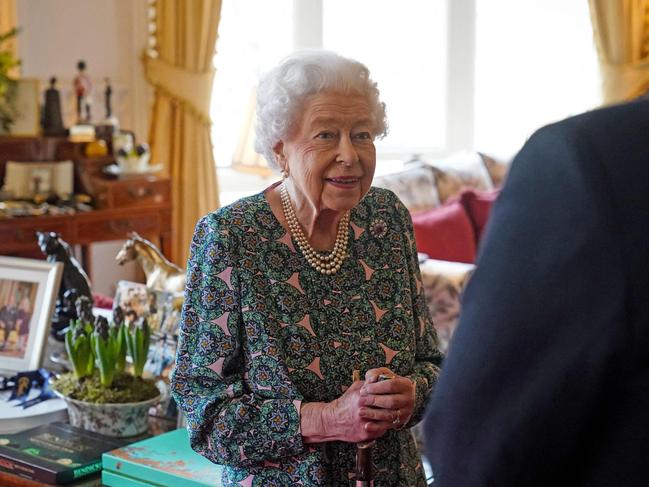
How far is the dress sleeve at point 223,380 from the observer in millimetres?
1588

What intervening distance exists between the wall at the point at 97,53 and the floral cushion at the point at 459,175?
1772mm

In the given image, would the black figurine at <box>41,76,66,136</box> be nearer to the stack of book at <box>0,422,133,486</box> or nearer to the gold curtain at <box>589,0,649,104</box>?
the stack of book at <box>0,422,133,486</box>

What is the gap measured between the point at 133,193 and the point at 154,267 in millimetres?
2684

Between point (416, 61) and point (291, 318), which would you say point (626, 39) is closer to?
point (416, 61)

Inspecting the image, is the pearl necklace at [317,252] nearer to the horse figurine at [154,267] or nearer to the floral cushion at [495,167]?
the horse figurine at [154,267]

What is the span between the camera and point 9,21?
5152mm

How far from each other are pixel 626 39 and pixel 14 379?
5578 mm

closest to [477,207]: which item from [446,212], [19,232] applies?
[446,212]

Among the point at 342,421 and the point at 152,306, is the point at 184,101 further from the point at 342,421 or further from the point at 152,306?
the point at 342,421

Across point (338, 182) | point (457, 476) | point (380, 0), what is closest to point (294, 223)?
point (338, 182)

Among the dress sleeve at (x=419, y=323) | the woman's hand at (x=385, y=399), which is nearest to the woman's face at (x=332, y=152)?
the dress sleeve at (x=419, y=323)

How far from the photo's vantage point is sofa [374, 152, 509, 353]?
3357 millimetres

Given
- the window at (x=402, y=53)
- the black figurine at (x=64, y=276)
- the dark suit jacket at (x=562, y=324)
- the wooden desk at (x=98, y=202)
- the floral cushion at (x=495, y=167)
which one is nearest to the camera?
the dark suit jacket at (x=562, y=324)

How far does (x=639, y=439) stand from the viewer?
760 mm
